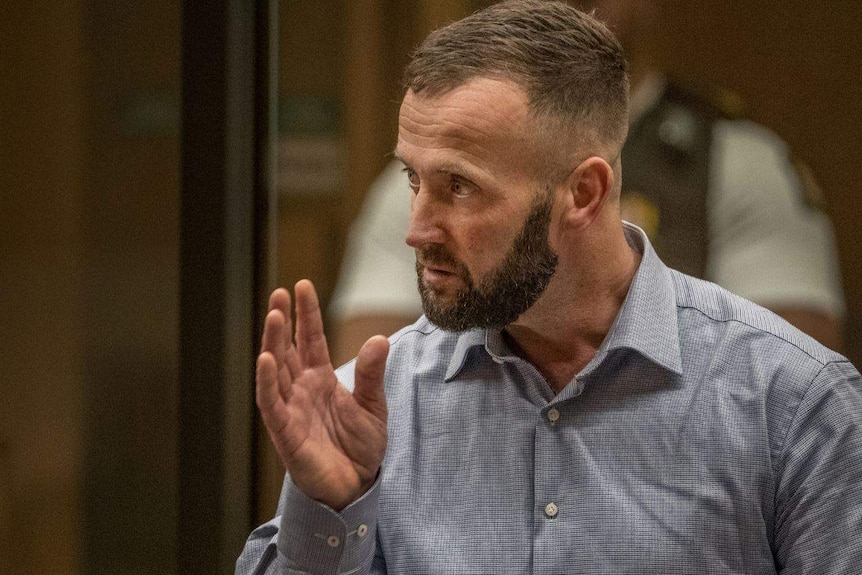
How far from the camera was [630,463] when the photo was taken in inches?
55.7

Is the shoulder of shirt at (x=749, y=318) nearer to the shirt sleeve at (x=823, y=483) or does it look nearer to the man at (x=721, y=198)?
the shirt sleeve at (x=823, y=483)

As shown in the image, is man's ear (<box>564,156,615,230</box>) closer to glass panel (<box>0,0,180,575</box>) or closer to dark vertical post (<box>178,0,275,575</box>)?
dark vertical post (<box>178,0,275,575</box>)

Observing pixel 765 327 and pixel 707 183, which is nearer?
pixel 765 327

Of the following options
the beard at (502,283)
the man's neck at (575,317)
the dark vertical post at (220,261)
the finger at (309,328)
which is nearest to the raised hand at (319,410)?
the finger at (309,328)

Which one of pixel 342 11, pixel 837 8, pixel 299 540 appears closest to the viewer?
pixel 299 540

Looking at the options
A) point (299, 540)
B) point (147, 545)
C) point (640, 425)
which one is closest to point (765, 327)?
point (640, 425)

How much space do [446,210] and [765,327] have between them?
466 mm

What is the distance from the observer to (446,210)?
140 cm

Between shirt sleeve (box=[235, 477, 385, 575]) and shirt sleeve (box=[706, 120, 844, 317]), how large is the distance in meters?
0.74

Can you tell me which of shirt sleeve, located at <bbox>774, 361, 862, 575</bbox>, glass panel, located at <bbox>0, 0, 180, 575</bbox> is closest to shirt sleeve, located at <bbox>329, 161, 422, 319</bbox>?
glass panel, located at <bbox>0, 0, 180, 575</bbox>

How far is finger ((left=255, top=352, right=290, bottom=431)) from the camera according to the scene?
1.25 metres

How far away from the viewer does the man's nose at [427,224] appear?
1.39m

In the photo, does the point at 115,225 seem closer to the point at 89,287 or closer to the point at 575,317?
the point at 89,287

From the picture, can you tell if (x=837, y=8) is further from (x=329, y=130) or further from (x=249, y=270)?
(x=249, y=270)
